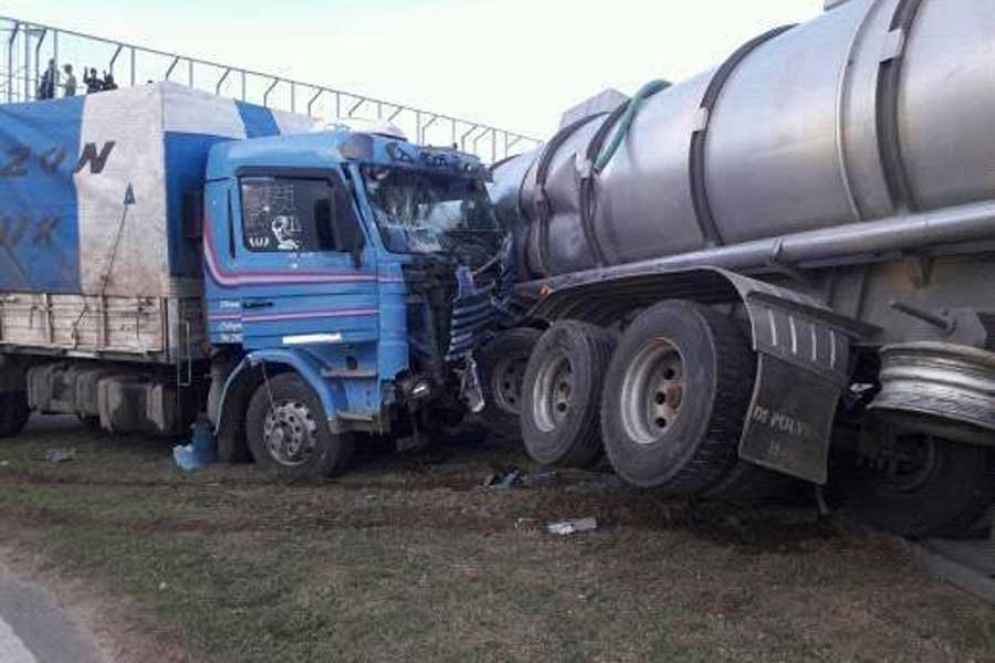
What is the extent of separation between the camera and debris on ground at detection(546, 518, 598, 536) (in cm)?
642

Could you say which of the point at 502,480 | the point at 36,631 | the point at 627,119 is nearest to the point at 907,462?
the point at 627,119

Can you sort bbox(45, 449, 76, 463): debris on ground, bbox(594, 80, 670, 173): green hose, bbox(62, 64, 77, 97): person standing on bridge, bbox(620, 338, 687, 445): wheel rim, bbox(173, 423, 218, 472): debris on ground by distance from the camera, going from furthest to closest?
bbox(62, 64, 77, 97): person standing on bridge → bbox(45, 449, 76, 463): debris on ground → bbox(173, 423, 218, 472): debris on ground → bbox(594, 80, 670, 173): green hose → bbox(620, 338, 687, 445): wheel rim

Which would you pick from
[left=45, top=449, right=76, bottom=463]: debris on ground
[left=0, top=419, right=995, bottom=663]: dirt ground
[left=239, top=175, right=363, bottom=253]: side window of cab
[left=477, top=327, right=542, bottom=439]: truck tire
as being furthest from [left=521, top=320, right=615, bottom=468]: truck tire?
[left=45, top=449, right=76, bottom=463]: debris on ground

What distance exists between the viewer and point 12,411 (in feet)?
37.4

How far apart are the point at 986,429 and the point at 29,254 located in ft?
29.6

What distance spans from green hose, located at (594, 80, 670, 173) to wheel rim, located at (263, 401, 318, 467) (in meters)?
3.22

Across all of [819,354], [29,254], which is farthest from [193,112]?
[819,354]

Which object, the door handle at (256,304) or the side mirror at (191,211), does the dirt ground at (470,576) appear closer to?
the door handle at (256,304)

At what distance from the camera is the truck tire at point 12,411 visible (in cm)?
1133

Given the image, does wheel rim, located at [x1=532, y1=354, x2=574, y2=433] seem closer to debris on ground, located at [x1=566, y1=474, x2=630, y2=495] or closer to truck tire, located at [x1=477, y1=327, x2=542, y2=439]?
debris on ground, located at [x1=566, y1=474, x2=630, y2=495]

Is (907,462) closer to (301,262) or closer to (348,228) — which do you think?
(348,228)

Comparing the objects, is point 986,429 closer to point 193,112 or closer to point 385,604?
point 385,604

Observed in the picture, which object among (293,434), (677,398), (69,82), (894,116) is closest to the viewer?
(894,116)

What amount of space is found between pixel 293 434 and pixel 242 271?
140 cm
